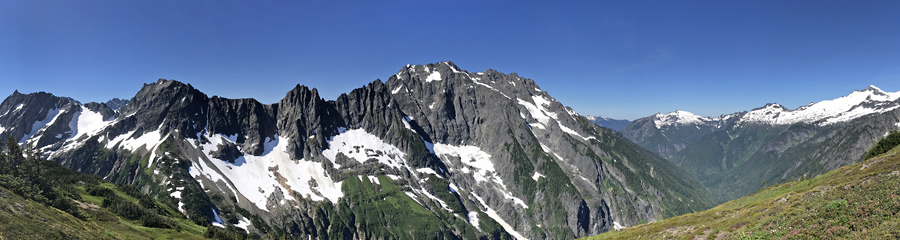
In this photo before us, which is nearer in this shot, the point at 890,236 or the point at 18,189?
the point at 890,236

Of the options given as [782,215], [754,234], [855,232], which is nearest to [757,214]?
[782,215]

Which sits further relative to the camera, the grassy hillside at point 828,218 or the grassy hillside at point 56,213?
the grassy hillside at point 56,213

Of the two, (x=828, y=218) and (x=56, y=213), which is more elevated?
(x=56, y=213)

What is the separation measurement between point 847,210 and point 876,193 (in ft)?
13.2

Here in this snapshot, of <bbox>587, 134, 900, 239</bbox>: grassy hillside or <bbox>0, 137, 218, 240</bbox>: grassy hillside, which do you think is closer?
<bbox>587, 134, 900, 239</bbox>: grassy hillside

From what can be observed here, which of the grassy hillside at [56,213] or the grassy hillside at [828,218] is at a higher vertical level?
the grassy hillside at [56,213]

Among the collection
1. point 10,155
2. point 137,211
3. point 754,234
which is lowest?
point 754,234

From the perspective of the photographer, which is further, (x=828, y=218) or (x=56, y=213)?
(x=56, y=213)

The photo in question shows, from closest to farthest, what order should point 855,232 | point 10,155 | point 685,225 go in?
point 855,232 → point 685,225 → point 10,155

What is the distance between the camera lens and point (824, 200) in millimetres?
41562

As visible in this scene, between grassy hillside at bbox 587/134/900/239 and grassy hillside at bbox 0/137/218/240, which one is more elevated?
grassy hillside at bbox 0/137/218/240

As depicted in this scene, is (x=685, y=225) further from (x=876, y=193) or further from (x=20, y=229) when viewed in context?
(x=20, y=229)

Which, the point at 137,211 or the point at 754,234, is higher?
the point at 137,211

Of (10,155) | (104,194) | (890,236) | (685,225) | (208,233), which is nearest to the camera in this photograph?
(890,236)
